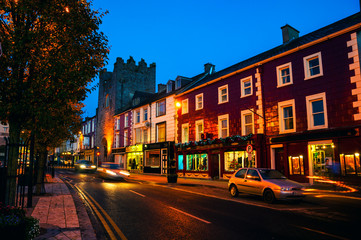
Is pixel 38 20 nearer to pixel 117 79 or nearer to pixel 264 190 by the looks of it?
pixel 264 190

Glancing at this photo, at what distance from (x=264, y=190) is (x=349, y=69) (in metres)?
9.97

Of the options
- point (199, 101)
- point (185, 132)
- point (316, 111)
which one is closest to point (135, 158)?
point (185, 132)

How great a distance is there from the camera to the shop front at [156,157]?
3222cm

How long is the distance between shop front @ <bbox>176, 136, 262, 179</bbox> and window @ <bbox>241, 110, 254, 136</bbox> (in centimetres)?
101

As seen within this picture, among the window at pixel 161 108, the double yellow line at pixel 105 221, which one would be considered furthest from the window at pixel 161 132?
the double yellow line at pixel 105 221

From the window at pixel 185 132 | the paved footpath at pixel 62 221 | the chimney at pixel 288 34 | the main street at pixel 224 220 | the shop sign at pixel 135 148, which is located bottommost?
the main street at pixel 224 220

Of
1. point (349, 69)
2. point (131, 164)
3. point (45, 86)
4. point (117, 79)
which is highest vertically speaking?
point (117, 79)

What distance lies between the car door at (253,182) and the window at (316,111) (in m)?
7.26

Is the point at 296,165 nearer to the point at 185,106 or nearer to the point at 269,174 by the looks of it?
the point at 269,174

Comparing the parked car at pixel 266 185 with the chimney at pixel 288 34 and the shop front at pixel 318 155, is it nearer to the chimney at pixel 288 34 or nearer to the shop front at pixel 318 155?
the shop front at pixel 318 155

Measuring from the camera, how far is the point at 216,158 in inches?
995

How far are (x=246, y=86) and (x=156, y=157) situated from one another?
16578 mm

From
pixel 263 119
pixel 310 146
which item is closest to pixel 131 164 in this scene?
pixel 263 119

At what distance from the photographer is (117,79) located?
47.2m
